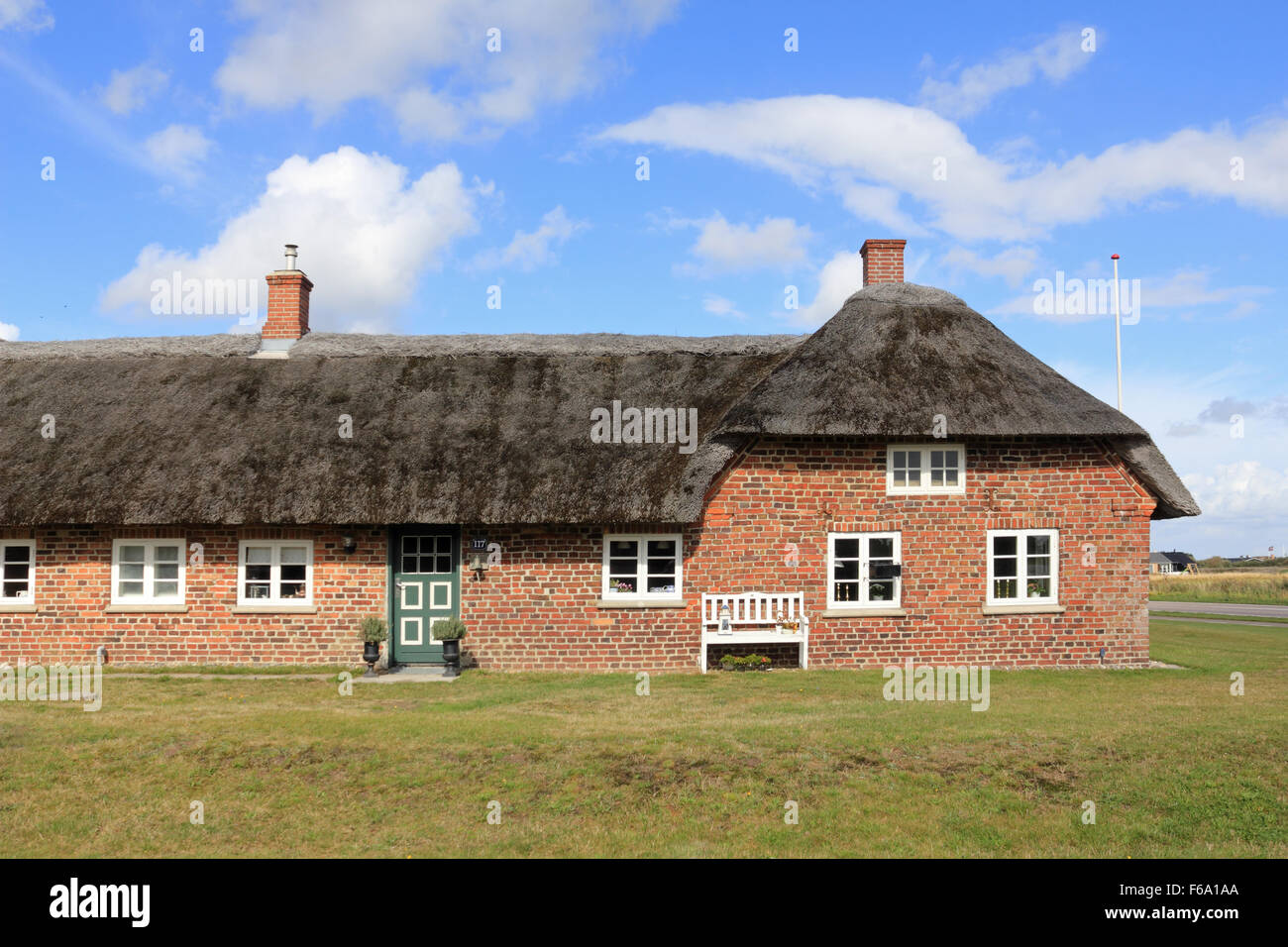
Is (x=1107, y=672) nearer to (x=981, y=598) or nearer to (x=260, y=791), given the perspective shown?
(x=981, y=598)

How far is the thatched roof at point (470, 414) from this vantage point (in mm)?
13523

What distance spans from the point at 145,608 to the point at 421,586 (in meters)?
4.34

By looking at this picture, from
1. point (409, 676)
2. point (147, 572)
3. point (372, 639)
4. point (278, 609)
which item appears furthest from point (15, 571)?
point (409, 676)

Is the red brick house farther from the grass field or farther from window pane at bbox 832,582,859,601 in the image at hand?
the grass field

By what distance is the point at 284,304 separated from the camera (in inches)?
684

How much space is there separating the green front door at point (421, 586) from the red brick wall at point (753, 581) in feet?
1.03

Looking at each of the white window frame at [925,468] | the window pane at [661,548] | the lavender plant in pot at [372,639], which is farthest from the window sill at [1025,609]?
the lavender plant in pot at [372,639]

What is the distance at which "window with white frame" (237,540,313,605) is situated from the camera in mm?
13992

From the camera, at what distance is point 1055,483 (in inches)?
560

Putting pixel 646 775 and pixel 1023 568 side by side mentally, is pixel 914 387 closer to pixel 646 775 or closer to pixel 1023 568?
pixel 1023 568

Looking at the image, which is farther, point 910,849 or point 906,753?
point 906,753

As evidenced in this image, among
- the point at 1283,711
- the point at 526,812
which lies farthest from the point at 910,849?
the point at 1283,711

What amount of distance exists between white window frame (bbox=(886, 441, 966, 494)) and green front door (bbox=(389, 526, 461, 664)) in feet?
22.8
